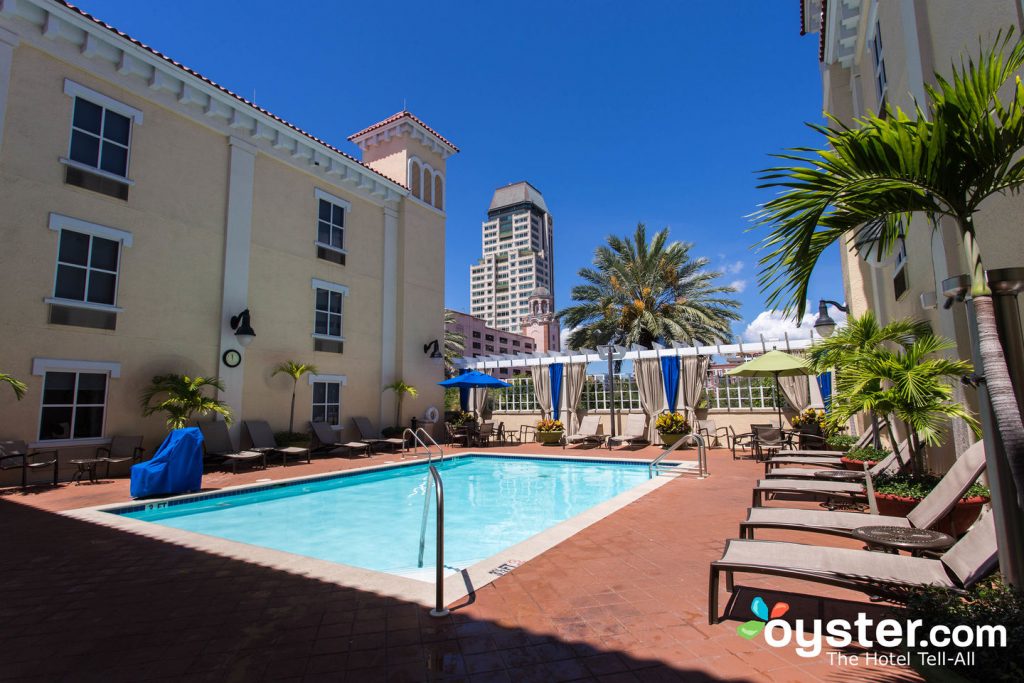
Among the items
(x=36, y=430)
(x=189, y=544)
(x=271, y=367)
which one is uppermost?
(x=271, y=367)

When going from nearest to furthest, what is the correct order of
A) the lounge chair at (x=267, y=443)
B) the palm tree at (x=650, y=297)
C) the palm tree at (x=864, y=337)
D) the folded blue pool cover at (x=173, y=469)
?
the palm tree at (x=864, y=337), the folded blue pool cover at (x=173, y=469), the lounge chair at (x=267, y=443), the palm tree at (x=650, y=297)

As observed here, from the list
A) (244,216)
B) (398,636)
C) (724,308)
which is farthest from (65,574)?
(724,308)

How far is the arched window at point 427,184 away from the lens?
59.5 ft

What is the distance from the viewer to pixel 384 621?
3.09m

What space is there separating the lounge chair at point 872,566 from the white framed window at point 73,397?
11338mm

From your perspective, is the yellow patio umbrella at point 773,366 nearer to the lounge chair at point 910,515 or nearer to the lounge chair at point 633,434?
the lounge chair at point 633,434

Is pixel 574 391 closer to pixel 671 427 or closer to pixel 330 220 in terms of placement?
pixel 671 427

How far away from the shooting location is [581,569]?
4004 mm

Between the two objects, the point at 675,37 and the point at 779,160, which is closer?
the point at 779,160

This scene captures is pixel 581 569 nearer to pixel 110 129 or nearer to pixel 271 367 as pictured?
pixel 271 367

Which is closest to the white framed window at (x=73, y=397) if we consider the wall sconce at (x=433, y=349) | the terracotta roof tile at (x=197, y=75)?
the terracotta roof tile at (x=197, y=75)

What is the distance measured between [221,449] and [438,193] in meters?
11.7

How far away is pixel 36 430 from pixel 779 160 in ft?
39.2

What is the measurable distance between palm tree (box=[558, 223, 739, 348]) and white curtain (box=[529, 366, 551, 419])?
3.73 m
